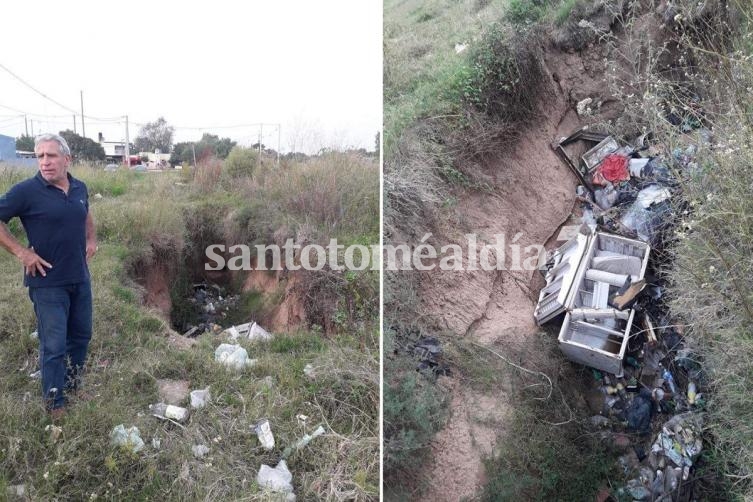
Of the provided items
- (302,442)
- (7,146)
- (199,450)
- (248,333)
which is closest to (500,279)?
(248,333)

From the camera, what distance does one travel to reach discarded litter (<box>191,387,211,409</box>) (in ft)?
9.19

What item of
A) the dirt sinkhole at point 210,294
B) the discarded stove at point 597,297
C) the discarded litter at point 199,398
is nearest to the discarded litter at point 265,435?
the discarded litter at point 199,398

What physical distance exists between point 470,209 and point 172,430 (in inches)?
114

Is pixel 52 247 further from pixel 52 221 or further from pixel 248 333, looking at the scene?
pixel 248 333

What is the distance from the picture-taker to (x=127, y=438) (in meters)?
2.41

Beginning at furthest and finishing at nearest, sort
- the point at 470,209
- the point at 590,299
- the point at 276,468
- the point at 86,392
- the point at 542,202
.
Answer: the point at 542,202 → the point at 470,209 → the point at 590,299 → the point at 86,392 → the point at 276,468

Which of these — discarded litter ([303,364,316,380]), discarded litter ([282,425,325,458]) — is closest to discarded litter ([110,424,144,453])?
discarded litter ([282,425,325,458])

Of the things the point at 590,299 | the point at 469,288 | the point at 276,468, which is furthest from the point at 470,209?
the point at 276,468

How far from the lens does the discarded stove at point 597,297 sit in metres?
3.65

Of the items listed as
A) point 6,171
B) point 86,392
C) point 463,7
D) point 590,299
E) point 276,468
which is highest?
point 463,7

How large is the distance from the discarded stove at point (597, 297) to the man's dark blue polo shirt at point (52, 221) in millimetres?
3106

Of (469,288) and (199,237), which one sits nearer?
(469,288)

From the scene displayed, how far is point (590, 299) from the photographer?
388 cm

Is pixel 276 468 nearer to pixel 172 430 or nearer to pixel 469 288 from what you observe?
pixel 172 430
